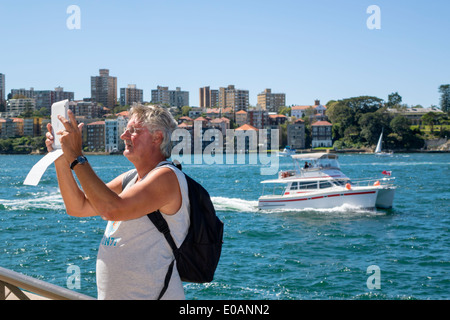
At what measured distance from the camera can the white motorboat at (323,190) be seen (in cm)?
2105

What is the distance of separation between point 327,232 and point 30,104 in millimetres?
148327

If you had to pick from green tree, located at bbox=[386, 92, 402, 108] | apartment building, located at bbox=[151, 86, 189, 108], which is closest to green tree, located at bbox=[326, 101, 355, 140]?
green tree, located at bbox=[386, 92, 402, 108]

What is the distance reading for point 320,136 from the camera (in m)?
117

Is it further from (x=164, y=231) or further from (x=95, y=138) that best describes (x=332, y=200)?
(x=95, y=138)

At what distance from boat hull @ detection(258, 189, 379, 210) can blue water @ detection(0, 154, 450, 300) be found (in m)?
0.29

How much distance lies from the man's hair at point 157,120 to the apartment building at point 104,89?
536ft

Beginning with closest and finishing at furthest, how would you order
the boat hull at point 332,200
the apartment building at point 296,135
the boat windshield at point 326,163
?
the boat hull at point 332,200 < the boat windshield at point 326,163 < the apartment building at point 296,135

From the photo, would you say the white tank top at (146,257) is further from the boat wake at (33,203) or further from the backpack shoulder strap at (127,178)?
the boat wake at (33,203)

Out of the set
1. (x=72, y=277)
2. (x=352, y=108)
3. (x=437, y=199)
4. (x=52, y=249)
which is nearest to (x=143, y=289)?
(x=72, y=277)

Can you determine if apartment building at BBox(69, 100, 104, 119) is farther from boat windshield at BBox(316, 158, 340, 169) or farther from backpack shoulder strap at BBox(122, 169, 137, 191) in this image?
backpack shoulder strap at BBox(122, 169, 137, 191)

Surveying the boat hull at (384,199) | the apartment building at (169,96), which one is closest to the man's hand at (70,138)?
the boat hull at (384,199)

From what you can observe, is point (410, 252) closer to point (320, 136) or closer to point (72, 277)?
point (72, 277)

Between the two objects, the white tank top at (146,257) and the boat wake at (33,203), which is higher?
the white tank top at (146,257)
